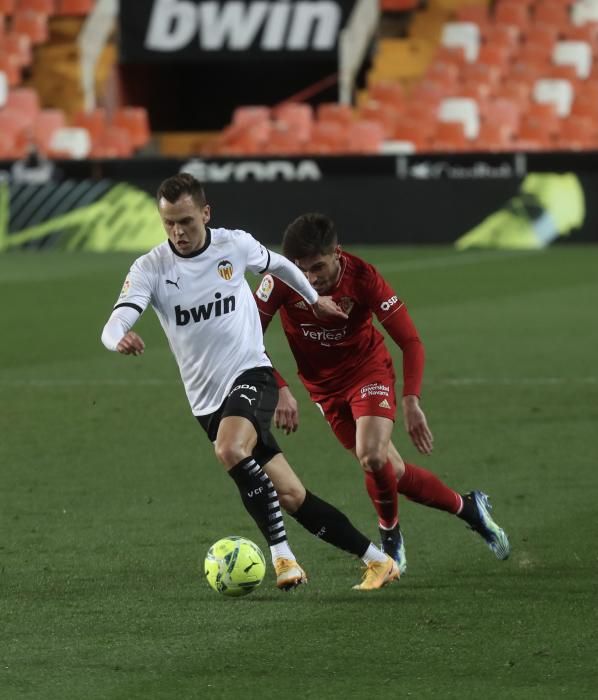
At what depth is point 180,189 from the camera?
6.05 metres

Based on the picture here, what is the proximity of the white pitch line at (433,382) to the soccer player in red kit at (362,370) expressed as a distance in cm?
495

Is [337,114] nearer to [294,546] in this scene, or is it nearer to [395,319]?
[294,546]

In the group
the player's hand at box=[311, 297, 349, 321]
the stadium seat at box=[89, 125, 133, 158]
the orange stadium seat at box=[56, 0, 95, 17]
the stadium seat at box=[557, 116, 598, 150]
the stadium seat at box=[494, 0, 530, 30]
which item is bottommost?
the stadium seat at box=[89, 125, 133, 158]

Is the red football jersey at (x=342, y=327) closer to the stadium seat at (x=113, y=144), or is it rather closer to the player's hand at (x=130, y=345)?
the player's hand at (x=130, y=345)

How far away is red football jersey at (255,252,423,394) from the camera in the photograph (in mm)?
6555

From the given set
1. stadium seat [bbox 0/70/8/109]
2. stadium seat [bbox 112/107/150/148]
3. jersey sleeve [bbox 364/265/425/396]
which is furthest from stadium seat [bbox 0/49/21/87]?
jersey sleeve [bbox 364/265/425/396]

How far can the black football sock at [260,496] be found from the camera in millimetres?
6043

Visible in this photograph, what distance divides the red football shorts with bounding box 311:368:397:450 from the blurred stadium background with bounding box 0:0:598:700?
1.75 feet

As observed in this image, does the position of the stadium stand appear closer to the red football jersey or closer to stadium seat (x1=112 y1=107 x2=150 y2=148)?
stadium seat (x1=112 y1=107 x2=150 y2=148)

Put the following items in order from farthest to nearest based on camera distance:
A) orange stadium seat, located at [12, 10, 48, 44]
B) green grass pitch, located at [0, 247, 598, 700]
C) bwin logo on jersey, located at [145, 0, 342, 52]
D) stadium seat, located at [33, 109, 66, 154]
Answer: orange stadium seat, located at [12, 10, 48, 44] < bwin logo on jersey, located at [145, 0, 342, 52] < stadium seat, located at [33, 109, 66, 154] < green grass pitch, located at [0, 247, 598, 700]

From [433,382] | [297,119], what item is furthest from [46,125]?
[433,382]

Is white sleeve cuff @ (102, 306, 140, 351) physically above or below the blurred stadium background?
above

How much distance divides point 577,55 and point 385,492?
22.7 metres

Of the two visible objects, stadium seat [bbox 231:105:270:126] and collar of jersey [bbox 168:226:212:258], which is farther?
stadium seat [bbox 231:105:270:126]
